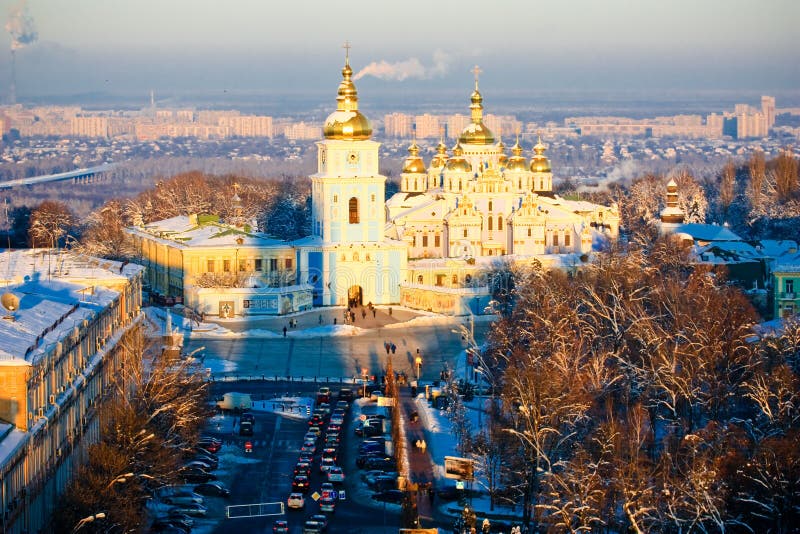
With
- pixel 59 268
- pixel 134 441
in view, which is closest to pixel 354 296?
pixel 59 268

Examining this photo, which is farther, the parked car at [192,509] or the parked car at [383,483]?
the parked car at [383,483]

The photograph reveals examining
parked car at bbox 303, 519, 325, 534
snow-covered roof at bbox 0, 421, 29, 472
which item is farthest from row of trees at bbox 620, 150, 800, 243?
snow-covered roof at bbox 0, 421, 29, 472

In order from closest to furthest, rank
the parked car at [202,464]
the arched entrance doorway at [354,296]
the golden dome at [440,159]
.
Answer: the parked car at [202,464] < the arched entrance doorway at [354,296] < the golden dome at [440,159]

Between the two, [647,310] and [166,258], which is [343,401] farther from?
[166,258]

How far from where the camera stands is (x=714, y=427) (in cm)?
3672

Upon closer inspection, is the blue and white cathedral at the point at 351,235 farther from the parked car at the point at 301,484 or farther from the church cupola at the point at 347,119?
the parked car at the point at 301,484

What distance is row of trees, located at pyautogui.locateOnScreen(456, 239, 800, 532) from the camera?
32.8 meters

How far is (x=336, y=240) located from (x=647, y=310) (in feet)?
58.7

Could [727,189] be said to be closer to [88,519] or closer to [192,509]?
[192,509]

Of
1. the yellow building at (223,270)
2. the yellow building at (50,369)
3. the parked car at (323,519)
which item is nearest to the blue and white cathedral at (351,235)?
the yellow building at (223,270)

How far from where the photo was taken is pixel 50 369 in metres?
35.5

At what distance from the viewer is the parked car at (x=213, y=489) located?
125ft

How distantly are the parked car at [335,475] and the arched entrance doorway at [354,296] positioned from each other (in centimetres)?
2712

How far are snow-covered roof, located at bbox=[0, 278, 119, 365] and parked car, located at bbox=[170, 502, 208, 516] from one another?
12.5 ft
